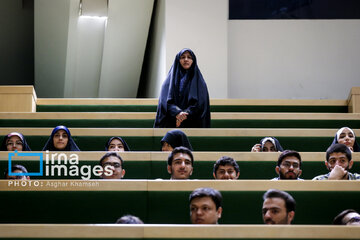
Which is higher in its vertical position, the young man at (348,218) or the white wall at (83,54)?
the white wall at (83,54)

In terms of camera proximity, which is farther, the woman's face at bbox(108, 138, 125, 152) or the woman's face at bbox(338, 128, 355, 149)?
the woman's face at bbox(108, 138, 125, 152)

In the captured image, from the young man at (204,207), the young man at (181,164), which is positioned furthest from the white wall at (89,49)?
the young man at (204,207)

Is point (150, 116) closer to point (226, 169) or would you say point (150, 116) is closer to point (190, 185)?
point (226, 169)

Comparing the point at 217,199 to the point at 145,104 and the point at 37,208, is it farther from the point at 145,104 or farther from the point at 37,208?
the point at 145,104

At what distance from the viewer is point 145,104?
6344 mm

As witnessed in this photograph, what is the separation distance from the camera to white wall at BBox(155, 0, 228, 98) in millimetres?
7258

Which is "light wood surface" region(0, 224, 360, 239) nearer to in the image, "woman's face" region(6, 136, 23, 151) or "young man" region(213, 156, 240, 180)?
"young man" region(213, 156, 240, 180)

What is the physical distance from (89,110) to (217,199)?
3.67m

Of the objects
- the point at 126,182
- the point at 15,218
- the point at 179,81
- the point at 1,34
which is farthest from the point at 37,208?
the point at 1,34

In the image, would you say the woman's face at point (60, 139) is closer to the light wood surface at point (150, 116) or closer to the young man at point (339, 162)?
the light wood surface at point (150, 116)

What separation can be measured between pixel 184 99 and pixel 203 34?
220 centimetres

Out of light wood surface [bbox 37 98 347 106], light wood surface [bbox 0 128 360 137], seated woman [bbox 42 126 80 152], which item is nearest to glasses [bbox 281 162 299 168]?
light wood surface [bbox 0 128 360 137]

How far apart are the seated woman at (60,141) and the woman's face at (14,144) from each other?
0.18m

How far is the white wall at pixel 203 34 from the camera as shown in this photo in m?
7.26
